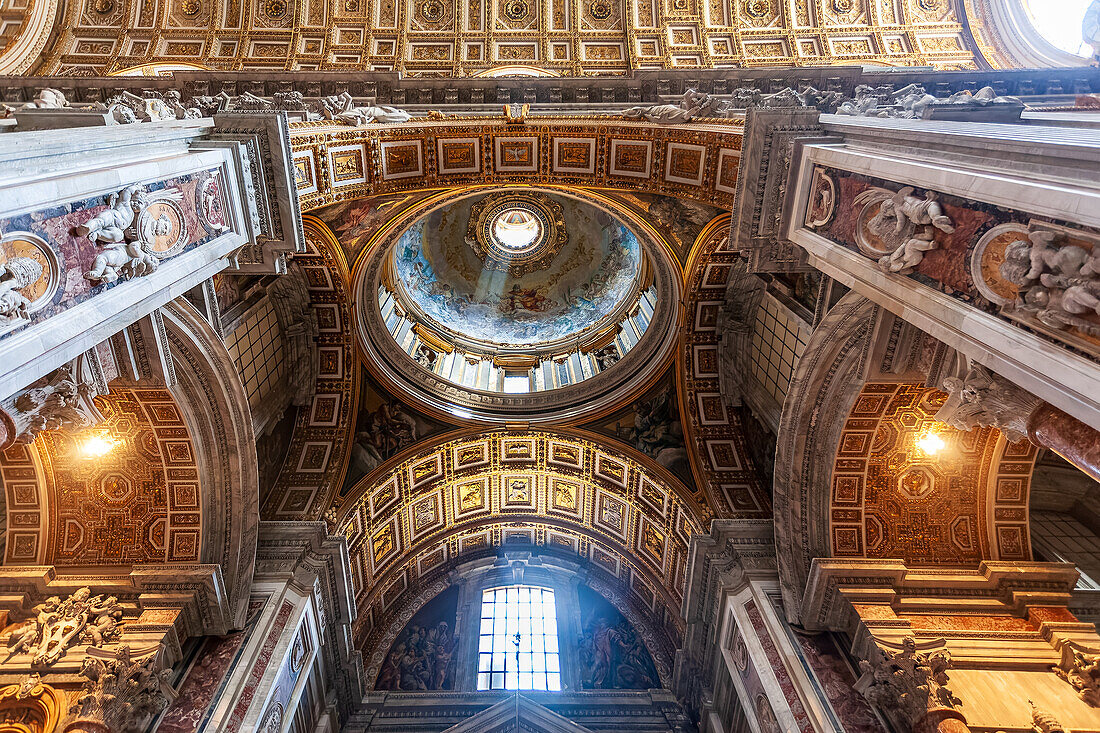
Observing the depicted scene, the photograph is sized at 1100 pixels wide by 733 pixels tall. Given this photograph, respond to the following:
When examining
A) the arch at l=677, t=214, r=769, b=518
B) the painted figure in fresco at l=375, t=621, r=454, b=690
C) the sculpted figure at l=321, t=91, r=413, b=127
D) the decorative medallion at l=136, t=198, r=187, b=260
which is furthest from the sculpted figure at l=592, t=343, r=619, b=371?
the decorative medallion at l=136, t=198, r=187, b=260

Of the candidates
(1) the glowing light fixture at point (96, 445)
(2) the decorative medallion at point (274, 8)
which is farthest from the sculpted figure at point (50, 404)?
(2) the decorative medallion at point (274, 8)

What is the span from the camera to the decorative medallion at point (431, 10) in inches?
559

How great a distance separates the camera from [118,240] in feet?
16.4

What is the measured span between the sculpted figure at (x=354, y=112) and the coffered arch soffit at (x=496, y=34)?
410 cm

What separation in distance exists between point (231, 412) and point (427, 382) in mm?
5730

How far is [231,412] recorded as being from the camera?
9.64 meters

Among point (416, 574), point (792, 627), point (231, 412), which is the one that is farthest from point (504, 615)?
point (231, 412)

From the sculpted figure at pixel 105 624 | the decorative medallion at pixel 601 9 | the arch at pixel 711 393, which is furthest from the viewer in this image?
the decorative medallion at pixel 601 9

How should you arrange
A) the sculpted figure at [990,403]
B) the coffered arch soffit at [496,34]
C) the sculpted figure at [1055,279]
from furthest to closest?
the coffered arch soffit at [496,34], the sculpted figure at [990,403], the sculpted figure at [1055,279]

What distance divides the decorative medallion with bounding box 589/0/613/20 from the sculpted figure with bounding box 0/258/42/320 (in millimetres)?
13604

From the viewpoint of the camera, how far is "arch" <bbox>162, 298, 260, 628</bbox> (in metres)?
9.02

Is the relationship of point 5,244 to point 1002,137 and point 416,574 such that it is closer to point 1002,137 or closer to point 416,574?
point 1002,137

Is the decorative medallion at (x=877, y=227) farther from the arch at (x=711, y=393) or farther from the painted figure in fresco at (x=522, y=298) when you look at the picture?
the painted figure in fresco at (x=522, y=298)

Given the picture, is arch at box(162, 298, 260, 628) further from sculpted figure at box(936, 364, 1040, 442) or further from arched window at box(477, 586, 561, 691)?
sculpted figure at box(936, 364, 1040, 442)
